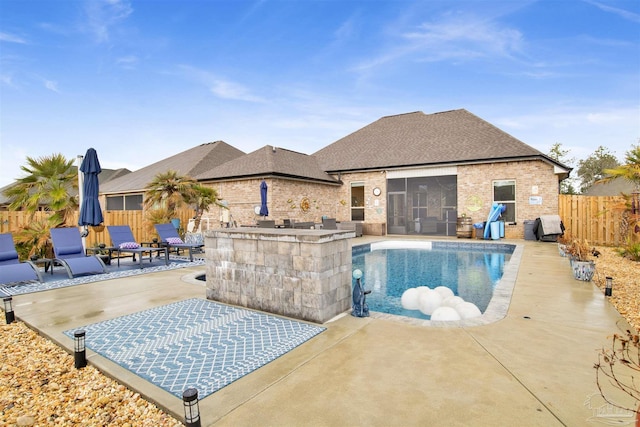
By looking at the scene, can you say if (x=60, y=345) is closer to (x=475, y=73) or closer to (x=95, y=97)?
(x=95, y=97)

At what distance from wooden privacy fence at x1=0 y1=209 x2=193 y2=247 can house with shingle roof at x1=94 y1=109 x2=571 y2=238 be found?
5.09m

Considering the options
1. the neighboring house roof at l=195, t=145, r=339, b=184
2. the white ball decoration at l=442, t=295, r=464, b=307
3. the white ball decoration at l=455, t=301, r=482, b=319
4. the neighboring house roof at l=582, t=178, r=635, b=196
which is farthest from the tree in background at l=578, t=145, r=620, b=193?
the white ball decoration at l=455, t=301, r=482, b=319

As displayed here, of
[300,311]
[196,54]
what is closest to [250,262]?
[300,311]

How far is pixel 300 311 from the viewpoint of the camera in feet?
15.0

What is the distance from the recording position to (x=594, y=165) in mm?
39875

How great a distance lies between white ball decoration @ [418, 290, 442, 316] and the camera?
5930 millimetres

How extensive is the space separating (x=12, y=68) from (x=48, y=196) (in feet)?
25.0

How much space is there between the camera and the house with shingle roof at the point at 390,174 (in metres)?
16.4

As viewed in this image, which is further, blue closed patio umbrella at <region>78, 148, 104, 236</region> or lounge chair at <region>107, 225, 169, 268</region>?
lounge chair at <region>107, 225, 169, 268</region>

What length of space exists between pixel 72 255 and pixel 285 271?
271 inches

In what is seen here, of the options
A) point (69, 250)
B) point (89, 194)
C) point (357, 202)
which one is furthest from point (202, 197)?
point (357, 202)

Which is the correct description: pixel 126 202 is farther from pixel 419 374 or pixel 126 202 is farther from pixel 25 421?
pixel 419 374

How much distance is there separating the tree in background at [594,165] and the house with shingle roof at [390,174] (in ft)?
90.7

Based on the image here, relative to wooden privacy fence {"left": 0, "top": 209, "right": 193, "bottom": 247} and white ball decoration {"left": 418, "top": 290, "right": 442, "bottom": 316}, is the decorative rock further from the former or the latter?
wooden privacy fence {"left": 0, "top": 209, "right": 193, "bottom": 247}
